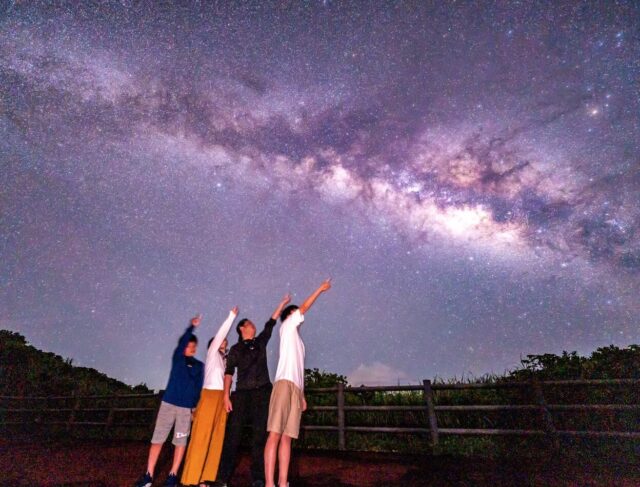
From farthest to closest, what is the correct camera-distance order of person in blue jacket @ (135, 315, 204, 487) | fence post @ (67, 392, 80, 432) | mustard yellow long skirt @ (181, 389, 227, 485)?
fence post @ (67, 392, 80, 432), person in blue jacket @ (135, 315, 204, 487), mustard yellow long skirt @ (181, 389, 227, 485)

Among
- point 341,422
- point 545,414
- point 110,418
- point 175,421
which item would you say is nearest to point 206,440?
point 175,421

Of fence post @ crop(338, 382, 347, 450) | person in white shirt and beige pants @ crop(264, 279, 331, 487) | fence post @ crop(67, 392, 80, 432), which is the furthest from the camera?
fence post @ crop(67, 392, 80, 432)

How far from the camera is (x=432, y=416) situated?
6.80 metres

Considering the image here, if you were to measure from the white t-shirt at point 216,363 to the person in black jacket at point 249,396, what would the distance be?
0.77 ft

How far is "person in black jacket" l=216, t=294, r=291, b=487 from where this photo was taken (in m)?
4.06

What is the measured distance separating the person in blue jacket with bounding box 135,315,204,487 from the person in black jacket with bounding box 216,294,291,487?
2.20ft

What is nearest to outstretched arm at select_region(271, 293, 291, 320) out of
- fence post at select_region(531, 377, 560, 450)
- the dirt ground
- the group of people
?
the group of people

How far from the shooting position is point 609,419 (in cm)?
589

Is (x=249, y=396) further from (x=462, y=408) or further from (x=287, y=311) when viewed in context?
(x=462, y=408)

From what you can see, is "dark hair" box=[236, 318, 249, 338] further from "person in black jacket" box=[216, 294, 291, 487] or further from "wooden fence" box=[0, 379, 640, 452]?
"wooden fence" box=[0, 379, 640, 452]

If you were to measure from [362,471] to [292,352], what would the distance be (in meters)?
2.56

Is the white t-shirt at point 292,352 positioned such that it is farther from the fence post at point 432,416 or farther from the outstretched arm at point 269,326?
the fence post at point 432,416

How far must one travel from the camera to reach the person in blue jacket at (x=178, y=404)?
4410 millimetres

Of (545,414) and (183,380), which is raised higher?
(183,380)
